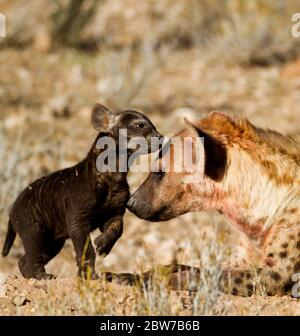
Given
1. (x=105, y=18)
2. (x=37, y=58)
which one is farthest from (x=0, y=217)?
(x=105, y=18)

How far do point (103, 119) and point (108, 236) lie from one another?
840mm

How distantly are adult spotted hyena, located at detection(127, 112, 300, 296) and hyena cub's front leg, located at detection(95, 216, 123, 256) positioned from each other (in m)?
0.24

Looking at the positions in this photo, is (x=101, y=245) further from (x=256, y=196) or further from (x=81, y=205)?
(x=256, y=196)

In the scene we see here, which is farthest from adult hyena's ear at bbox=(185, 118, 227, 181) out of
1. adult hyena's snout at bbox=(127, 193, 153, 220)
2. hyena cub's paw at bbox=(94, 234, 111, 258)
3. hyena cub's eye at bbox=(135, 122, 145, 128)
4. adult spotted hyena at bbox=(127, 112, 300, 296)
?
hyena cub's paw at bbox=(94, 234, 111, 258)

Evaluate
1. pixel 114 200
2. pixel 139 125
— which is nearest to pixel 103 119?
pixel 139 125

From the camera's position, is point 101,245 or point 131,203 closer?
point 101,245

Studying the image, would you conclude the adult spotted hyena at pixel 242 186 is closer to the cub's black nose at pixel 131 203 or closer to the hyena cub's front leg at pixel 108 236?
the cub's black nose at pixel 131 203

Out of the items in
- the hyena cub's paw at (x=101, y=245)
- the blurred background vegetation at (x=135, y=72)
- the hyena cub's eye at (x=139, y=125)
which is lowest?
the hyena cub's paw at (x=101, y=245)

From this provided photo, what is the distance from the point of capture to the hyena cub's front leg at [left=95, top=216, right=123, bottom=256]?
6746 mm

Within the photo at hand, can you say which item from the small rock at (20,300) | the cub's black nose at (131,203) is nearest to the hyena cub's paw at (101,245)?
the cub's black nose at (131,203)

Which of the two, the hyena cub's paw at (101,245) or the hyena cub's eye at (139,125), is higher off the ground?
the hyena cub's eye at (139,125)

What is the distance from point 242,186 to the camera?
6918mm

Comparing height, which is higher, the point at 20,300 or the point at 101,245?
the point at 101,245

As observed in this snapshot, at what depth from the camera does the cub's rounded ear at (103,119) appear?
7.07 meters
